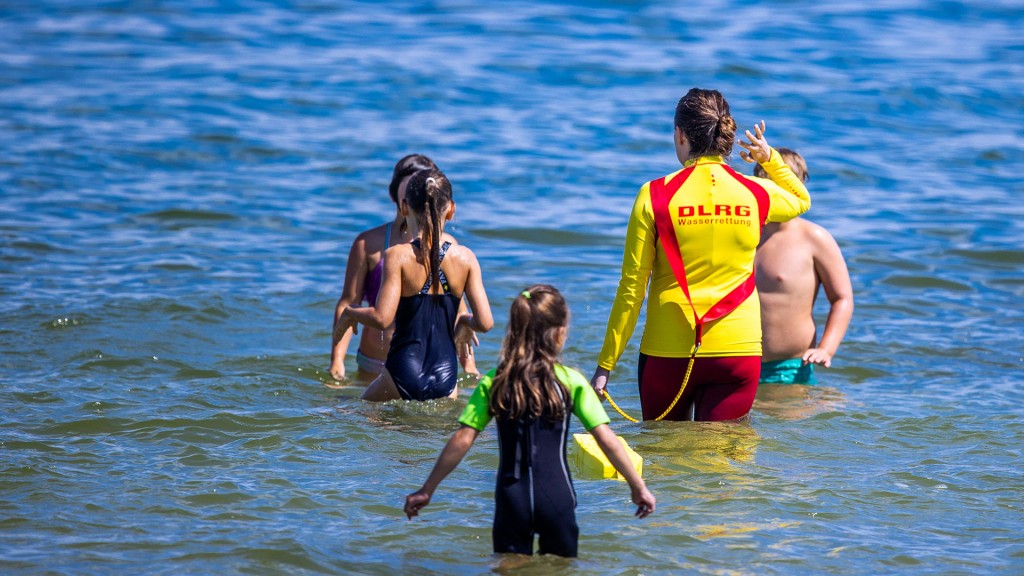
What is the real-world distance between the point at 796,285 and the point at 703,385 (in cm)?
141

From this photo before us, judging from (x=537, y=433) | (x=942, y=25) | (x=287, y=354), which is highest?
(x=942, y=25)

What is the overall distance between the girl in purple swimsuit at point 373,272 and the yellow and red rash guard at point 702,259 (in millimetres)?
1268

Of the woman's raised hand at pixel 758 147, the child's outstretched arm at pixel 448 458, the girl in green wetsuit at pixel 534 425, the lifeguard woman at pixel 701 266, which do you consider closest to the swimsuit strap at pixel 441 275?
the lifeguard woman at pixel 701 266

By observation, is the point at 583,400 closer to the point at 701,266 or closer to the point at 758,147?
the point at 701,266

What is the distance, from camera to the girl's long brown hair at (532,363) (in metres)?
4.33

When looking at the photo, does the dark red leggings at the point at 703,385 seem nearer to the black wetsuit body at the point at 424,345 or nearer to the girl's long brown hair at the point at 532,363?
the black wetsuit body at the point at 424,345

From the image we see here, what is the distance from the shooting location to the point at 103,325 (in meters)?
8.98

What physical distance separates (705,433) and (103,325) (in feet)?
16.5

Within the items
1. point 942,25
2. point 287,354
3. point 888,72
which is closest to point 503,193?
point 287,354

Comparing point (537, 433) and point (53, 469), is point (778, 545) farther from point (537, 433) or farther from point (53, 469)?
point (53, 469)

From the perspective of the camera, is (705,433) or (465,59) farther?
(465,59)

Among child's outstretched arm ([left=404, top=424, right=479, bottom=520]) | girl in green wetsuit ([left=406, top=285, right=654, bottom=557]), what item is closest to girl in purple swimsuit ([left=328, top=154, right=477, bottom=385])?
girl in green wetsuit ([left=406, top=285, right=654, bottom=557])

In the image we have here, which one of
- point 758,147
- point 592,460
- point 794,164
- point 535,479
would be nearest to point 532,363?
point 535,479

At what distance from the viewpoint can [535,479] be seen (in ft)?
14.5
